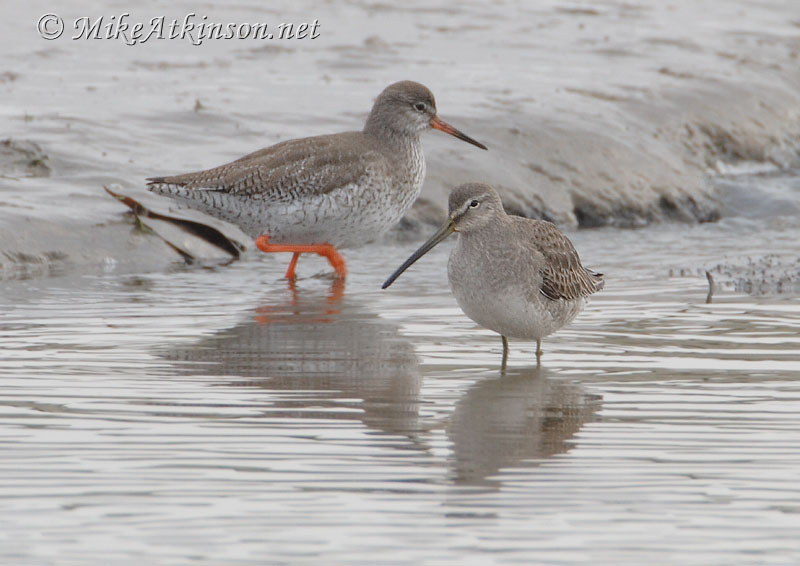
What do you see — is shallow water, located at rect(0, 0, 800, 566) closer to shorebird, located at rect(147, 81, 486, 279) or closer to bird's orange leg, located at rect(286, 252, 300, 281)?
bird's orange leg, located at rect(286, 252, 300, 281)

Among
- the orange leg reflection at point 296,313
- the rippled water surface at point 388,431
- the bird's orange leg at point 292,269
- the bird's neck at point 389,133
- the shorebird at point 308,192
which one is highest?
the bird's neck at point 389,133

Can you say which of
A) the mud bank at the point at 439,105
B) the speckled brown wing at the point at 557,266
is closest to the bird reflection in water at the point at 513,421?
the speckled brown wing at the point at 557,266

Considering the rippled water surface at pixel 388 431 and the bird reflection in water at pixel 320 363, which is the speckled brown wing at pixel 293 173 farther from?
the bird reflection in water at pixel 320 363

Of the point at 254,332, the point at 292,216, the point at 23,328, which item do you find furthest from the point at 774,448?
the point at 292,216

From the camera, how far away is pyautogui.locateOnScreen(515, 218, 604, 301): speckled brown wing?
7.31 m

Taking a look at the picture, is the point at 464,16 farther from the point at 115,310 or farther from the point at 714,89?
the point at 115,310

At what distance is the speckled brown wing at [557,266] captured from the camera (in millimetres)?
7312

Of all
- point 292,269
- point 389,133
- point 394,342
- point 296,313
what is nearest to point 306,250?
point 292,269

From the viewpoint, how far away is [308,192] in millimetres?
10094

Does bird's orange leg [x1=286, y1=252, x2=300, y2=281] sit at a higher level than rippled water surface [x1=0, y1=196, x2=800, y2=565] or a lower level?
higher

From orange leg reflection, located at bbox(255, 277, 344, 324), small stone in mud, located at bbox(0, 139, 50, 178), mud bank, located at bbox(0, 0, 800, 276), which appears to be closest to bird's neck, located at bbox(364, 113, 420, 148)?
mud bank, located at bbox(0, 0, 800, 276)

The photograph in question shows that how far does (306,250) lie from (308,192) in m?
0.56

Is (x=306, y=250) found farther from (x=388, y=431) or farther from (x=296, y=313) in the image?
(x=388, y=431)

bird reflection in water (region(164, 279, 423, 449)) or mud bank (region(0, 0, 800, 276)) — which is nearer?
bird reflection in water (region(164, 279, 423, 449))
